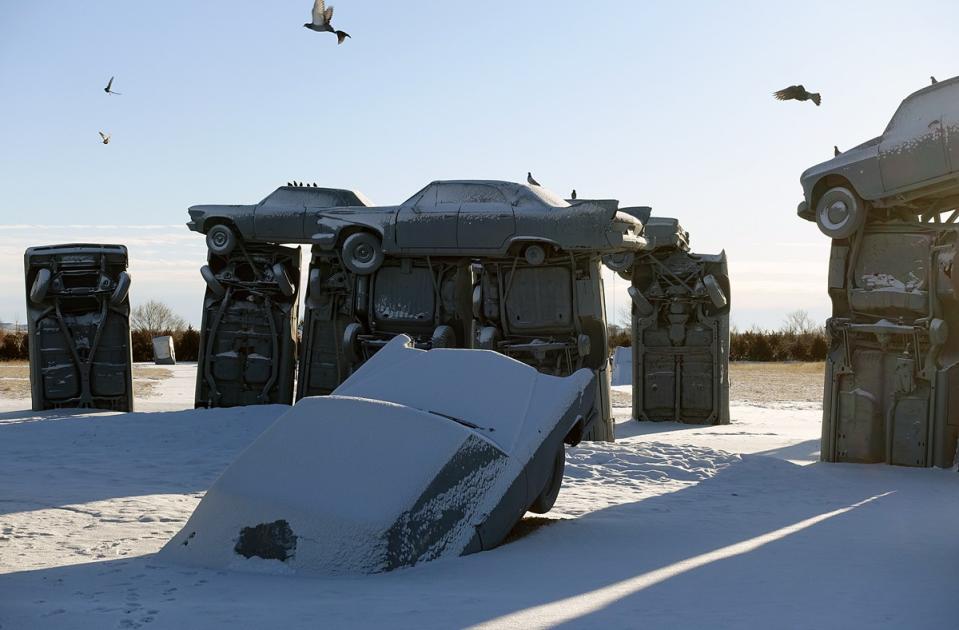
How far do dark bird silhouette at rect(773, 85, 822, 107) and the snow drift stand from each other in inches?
283

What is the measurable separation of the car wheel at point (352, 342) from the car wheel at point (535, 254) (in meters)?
2.58

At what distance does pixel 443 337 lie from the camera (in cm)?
1341

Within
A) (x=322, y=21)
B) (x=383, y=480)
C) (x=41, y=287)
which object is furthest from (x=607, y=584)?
(x=41, y=287)

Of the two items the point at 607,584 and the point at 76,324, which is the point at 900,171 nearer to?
the point at 607,584

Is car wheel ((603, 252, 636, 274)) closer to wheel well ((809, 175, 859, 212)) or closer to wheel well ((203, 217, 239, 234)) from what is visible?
wheel well ((809, 175, 859, 212))

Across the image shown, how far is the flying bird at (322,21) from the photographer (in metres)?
10.2

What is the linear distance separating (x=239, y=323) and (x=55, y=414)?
2812 mm

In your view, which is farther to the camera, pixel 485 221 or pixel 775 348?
pixel 775 348

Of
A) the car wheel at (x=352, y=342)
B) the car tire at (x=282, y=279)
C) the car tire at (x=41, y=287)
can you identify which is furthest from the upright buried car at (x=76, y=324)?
the car wheel at (x=352, y=342)

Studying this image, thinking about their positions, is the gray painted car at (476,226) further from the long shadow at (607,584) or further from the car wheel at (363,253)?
the long shadow at (607,584)

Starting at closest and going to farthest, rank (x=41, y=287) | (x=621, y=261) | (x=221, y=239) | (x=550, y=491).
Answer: (x=550, y=491), (x=41, y=287), (x=221, y=239), (x=621, y=261)

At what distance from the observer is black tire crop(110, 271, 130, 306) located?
15094mm

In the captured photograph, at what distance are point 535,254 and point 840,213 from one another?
11.7 ft

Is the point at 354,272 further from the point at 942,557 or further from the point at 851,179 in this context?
the point at 942,557
